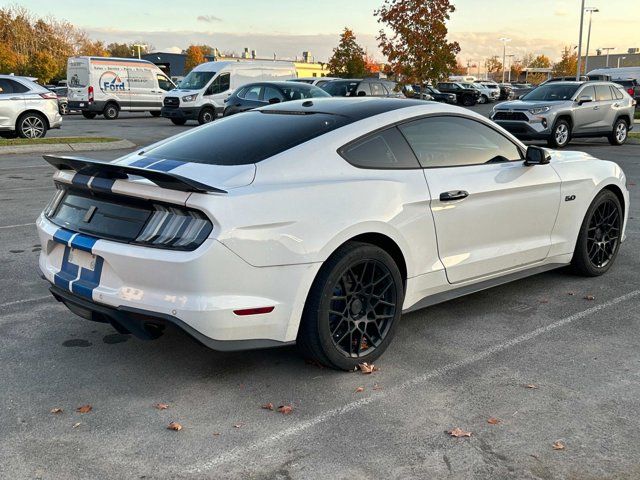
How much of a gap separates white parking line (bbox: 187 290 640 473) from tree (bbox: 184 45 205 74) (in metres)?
93.8

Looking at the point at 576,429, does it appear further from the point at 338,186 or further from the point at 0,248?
the point at 0,248

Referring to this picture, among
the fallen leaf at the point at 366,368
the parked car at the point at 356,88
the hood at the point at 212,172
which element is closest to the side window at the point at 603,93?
the parked car at the point at 356,88

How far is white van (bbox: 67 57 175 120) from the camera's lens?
2785 cm

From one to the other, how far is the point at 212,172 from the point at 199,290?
694mm

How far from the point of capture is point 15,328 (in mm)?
4613

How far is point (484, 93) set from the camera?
51094 millimetres

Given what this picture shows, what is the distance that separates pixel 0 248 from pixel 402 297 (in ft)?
14.9

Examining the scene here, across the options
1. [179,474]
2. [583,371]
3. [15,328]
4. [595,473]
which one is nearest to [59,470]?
[179,474]

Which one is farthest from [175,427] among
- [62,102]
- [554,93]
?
[62,102]

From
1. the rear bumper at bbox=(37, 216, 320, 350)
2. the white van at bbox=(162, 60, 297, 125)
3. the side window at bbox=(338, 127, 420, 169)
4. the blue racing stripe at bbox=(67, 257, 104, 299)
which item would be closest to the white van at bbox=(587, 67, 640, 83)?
the white van at bbox=(162, 60, 297, 125)

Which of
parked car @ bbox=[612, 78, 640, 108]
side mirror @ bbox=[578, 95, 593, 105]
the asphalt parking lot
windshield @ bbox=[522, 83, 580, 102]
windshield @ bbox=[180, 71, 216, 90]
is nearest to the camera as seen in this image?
the asphalt parking lot

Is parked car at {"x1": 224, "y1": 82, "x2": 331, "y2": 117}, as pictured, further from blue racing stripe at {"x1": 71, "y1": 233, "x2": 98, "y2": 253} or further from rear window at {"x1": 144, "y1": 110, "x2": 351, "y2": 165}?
blue racing stripe at {"x1": 71, "y1": 233, "x2": 98, "y2": 253}

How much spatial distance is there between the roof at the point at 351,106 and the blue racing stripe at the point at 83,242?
1.66m

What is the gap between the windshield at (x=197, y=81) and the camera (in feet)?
83.0
